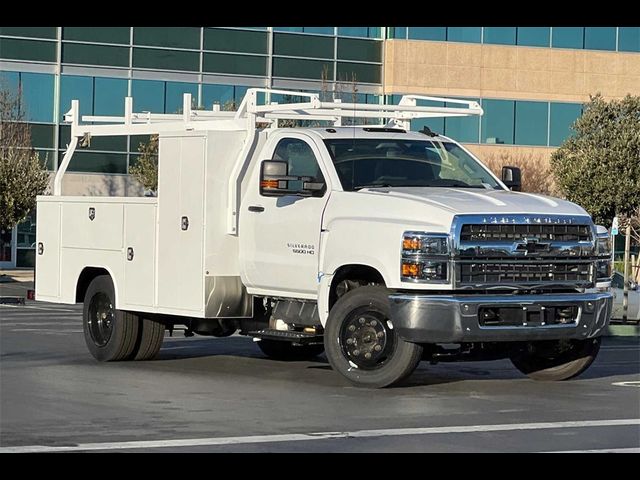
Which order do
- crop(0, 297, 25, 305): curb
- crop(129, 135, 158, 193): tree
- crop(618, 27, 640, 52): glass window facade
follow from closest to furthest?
crop(0, 297, 25, 305): curb
crop(129, 135, 158, 193): tree
crop(618, 27, 640, 52): glass window facade

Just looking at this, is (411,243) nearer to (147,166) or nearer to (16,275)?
(147,166)

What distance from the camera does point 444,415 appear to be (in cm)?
1181

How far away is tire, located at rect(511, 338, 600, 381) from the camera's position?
14.5 meters

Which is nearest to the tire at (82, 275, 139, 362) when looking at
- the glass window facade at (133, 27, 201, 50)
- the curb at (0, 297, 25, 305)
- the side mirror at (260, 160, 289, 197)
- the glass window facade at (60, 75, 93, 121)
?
the side mirror at (260, 160, 289, 197)

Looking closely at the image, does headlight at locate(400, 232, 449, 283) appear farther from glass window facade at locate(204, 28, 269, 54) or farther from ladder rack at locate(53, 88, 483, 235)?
glass window facade at locate(204, 28, 269, 54)

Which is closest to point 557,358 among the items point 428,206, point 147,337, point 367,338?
point 367,338

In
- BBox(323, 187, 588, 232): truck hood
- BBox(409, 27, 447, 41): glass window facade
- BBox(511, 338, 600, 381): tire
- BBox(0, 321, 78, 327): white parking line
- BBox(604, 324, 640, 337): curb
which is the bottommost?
BBox(0, 321, 78, 327): white parking line

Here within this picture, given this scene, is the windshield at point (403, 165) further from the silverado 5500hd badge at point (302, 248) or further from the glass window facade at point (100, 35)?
the glass window facade at point (100, 35)

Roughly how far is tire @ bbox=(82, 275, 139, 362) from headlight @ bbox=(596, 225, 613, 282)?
5099mm

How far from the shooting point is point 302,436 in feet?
34.2

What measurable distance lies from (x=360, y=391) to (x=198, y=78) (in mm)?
36022

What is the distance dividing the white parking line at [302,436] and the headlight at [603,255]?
2.45 meters

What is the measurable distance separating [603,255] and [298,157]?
3107 millimetres
